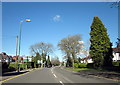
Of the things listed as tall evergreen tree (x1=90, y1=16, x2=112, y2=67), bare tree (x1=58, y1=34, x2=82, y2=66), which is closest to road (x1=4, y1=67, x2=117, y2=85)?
tall evergreen tree (x1=90, y1=16, x2=112, y2=67)

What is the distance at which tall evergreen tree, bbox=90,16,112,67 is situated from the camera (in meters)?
41.4

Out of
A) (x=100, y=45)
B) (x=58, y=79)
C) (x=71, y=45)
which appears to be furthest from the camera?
(x=71, y=45)

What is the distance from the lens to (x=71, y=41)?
2477 inches

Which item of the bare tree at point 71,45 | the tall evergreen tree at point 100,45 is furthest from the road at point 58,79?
the bare tree at point 71,45

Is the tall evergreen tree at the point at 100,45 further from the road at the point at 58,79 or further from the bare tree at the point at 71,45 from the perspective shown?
the road at the point at 58,79

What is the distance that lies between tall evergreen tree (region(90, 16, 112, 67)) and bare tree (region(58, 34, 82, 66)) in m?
16.3

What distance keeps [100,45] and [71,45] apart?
65.5 ft

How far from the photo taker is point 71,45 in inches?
2468

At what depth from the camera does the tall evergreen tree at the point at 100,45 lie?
136ft

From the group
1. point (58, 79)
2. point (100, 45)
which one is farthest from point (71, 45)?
point (58, 79)

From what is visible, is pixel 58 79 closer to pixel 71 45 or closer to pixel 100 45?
pixel 100 45

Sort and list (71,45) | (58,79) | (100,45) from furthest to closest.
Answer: (71,45)
(100,45)
(58,79)

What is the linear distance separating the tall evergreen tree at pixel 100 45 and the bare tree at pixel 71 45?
16330 millimetres

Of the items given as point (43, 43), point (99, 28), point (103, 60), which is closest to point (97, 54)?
point (103, 60)
